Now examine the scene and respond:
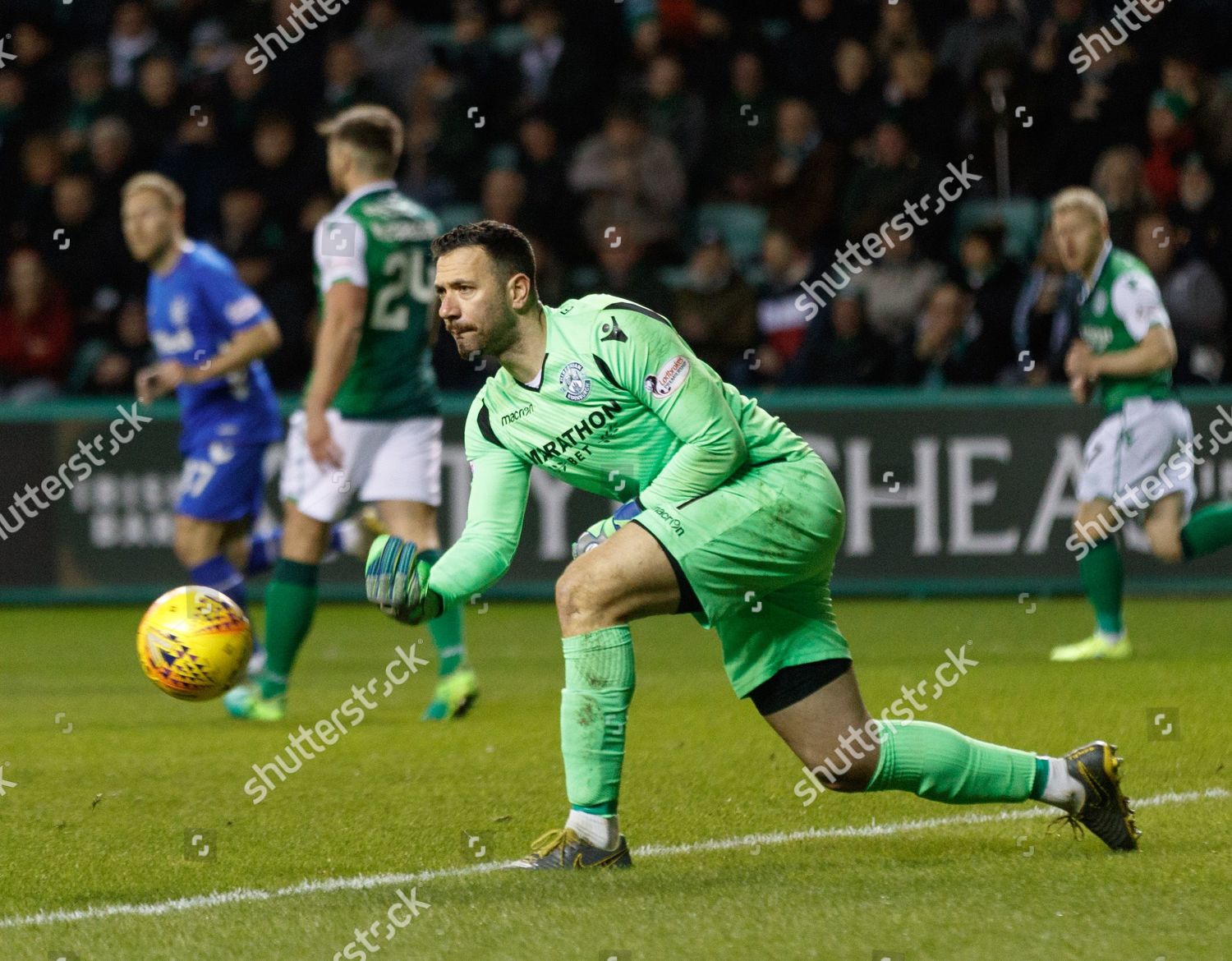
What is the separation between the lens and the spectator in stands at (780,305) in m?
14.2

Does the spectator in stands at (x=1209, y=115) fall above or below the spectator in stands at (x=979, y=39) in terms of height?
below

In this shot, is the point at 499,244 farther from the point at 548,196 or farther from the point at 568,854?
the point at 548,196

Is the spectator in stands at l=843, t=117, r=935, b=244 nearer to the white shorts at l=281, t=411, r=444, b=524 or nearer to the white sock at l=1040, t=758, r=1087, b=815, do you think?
the white shorts at l=281, t=411, r=444, b=524

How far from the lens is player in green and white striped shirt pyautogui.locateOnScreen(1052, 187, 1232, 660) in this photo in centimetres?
971

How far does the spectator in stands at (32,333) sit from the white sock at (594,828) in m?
10.6

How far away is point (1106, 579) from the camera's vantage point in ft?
32.1

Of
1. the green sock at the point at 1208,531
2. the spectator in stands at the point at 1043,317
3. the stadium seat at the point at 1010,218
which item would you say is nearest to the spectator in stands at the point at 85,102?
the stadium seat at the point at 1010,218

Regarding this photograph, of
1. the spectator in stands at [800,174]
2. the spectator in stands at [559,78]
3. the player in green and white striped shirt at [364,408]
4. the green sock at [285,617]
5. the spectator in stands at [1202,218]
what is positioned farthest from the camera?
the spectator in stands at [559,78]

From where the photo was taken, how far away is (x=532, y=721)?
8203 mm

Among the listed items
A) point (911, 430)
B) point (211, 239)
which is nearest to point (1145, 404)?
point (911, 430)

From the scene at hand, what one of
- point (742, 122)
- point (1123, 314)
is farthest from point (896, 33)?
point (1123, 314)

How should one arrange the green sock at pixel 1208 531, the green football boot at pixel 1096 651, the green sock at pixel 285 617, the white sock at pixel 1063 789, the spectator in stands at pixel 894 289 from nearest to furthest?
1. the white sock at pixel 1063 789
2. the green sock at pixel 285 617
3. the green sock at pixel 1208 531
4. the green football boot at pixel 1096 651
5. the spectator in stands at pixel 894 289

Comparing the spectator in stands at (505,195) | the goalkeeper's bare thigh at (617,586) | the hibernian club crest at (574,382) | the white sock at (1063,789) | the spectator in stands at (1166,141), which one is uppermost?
the spectator in stands at (1166,141)

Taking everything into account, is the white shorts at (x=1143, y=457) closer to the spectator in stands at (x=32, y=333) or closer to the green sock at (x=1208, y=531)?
Result: the green sock at (x=1208, y=531)
